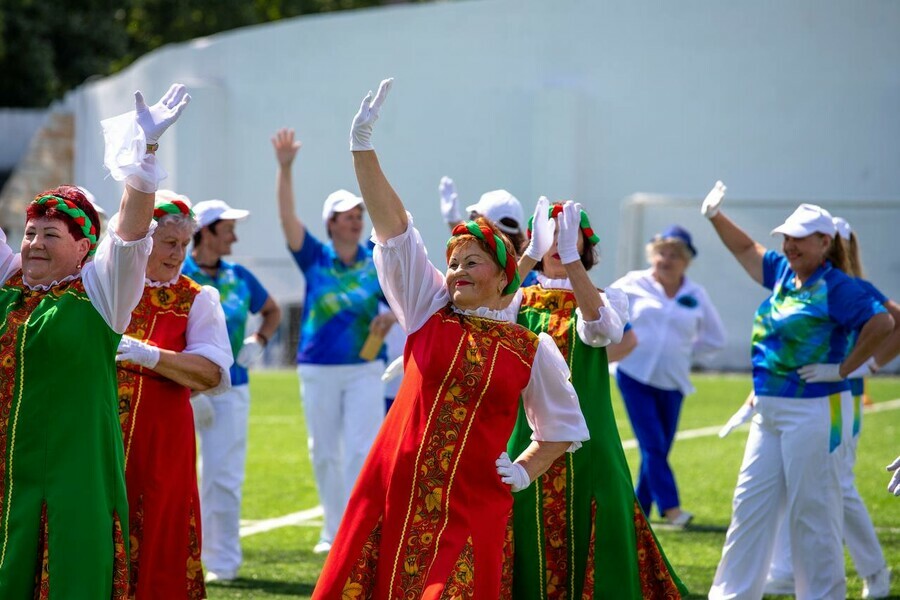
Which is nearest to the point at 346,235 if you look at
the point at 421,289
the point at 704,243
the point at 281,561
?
the point at 281,561

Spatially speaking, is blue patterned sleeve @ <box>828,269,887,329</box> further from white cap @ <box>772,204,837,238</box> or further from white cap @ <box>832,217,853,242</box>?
white cap @ <box>832,217,853,242</box>

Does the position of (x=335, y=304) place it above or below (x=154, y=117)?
below

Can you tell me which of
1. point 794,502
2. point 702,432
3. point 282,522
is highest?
point 794,502

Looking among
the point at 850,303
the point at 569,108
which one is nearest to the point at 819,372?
the point at 850,303

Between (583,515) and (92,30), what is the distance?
3346 cm

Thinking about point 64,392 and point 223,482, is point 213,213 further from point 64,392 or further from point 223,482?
point 64,392

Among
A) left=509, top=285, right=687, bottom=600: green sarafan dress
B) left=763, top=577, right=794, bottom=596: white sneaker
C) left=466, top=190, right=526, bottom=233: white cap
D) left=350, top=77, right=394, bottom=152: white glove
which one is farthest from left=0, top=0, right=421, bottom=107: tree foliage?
left=350, top=77, right=394, bottom=152: white glove

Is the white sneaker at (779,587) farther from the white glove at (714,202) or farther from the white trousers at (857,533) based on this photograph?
the white glove at (714,202)

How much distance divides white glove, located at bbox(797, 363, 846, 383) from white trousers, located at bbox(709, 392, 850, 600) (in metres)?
0.11

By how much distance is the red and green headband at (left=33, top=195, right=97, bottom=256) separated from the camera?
4.57 metres

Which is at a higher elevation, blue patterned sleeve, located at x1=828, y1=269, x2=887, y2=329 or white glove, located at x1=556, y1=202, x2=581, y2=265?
white glove, located at x1=556, y1=202, x2=581, y2=265

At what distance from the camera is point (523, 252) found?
6.12 m

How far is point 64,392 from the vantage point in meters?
4.44

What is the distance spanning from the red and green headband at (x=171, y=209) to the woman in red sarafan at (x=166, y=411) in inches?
6.9
